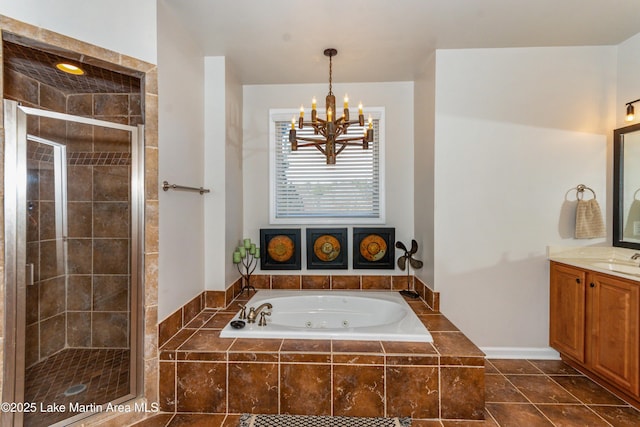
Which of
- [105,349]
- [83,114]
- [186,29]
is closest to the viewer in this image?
[105,349]

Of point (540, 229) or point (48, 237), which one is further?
point (540, 229)

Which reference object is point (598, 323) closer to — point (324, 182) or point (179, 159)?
point (324, 182)

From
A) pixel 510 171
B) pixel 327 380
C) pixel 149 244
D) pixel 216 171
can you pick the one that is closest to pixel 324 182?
pixel 216 171

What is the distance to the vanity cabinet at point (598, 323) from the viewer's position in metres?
1.88

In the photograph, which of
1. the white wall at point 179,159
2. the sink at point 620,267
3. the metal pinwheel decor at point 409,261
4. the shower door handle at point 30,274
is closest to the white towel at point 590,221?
the sink at point 620,267

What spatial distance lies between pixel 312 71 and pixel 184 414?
2.81 meters

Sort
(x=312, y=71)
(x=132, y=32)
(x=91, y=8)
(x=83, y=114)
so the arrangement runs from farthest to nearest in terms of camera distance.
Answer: (x=312, y=71) < (x=83, y=114) < (x=132, y=32) < (x=91, y=8)

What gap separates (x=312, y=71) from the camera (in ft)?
9.24

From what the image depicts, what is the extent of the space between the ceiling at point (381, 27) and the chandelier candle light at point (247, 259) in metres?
1.65

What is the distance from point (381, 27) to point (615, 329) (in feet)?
8.40

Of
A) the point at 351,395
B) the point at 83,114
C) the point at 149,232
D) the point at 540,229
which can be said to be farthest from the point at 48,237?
the point at 540,229

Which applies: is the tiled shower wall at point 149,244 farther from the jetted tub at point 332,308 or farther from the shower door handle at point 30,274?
the jetted tub at point 332,308

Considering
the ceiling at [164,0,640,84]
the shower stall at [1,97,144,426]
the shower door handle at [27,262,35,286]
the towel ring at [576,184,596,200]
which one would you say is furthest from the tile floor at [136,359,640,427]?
the ceiling at [164,0,640,84]

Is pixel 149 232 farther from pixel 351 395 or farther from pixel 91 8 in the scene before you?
pixel 351 395
